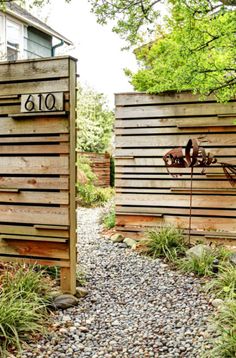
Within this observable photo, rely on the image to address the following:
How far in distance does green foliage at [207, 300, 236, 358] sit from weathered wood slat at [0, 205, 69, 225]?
149 centimetres

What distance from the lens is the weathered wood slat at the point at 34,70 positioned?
342cm

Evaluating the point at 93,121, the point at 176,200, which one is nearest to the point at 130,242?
the point at 176,200

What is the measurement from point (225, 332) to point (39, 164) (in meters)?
2.07

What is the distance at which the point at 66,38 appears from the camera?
14273 millimetres

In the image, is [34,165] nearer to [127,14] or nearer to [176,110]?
[127,14]

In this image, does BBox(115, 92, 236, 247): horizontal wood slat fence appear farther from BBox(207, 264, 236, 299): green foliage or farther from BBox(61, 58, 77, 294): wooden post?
BBox(61, 58, 77, 294): wooden post

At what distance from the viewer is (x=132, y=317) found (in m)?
3.26

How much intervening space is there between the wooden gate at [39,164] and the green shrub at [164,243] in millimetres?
1568

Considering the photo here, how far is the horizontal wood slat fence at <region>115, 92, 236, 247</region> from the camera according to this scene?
206 inches

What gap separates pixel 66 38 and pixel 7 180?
38.5 feet

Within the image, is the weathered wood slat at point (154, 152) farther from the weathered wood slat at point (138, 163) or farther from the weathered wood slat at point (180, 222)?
the weathered wood slat at point (180, 222)

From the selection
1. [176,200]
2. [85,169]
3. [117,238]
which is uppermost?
[85,169]

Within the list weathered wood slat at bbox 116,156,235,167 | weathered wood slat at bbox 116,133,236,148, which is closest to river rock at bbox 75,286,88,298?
weathered wood slat at bbox 116,156,235,167

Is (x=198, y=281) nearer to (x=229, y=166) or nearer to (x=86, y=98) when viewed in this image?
(x=229, y=166)
